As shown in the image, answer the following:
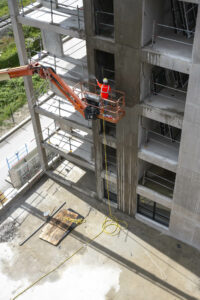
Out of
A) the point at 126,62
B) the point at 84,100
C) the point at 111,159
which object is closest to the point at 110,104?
the point at 84,100

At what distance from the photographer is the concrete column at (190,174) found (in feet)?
63.8

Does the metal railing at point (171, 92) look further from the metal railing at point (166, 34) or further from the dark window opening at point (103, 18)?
the dark window opening at point (103, 18)

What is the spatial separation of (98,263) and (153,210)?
5777 millimetres

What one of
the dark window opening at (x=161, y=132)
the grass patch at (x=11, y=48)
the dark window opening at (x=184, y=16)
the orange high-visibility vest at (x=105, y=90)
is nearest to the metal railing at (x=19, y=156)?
the dark window opening at (x=161, y=132)

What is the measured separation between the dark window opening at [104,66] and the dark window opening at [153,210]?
9.64m

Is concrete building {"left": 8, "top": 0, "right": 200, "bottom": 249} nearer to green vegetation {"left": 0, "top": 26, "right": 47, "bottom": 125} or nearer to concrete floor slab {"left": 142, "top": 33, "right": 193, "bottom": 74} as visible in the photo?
concrete floor slab {"left": 142, "top": 33, "right": 193, "bottom": 74}

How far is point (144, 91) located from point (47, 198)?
13.8 metres

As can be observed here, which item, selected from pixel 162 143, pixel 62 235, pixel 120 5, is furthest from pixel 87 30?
pixel 62 235

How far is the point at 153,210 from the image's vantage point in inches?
1130

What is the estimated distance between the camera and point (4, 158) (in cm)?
3725

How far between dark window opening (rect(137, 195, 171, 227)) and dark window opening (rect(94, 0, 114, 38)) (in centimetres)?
1264

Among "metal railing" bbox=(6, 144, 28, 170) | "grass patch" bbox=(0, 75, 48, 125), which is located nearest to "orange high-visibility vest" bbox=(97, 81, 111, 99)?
"metal railing" bbox=(6, 144, 28, 170)

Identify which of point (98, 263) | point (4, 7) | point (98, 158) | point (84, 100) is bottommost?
point (98, 263)

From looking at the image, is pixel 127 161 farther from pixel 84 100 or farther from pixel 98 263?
pixel 98 263
